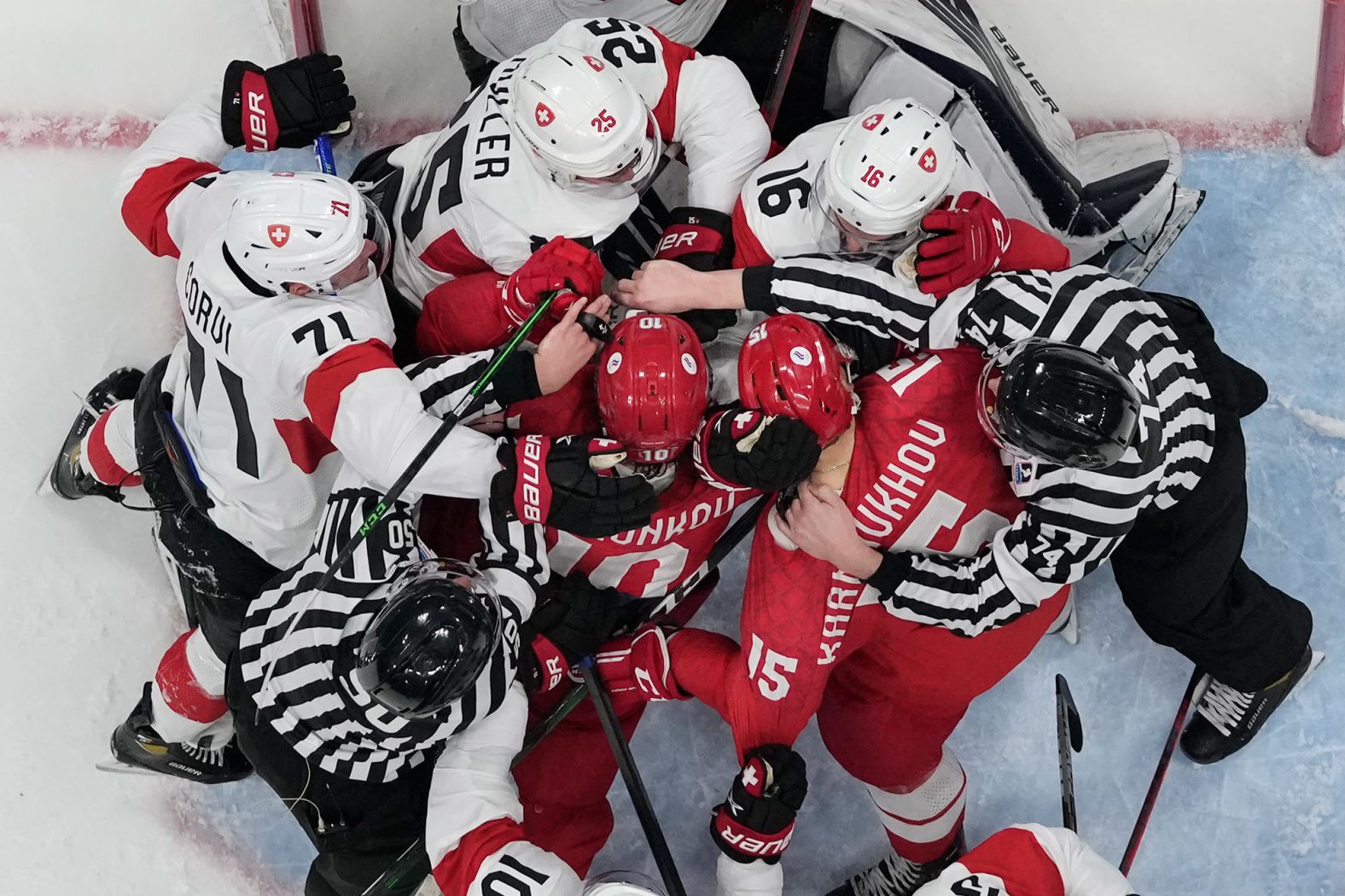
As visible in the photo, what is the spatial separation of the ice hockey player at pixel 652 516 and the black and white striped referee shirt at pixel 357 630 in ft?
0.61

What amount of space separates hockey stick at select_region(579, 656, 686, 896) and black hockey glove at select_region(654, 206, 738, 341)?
3.04 ft

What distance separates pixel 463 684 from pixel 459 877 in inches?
17.6

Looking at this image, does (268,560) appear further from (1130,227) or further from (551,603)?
(1130,227)

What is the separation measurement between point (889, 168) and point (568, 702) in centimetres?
160

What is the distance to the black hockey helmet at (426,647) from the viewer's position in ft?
7.68

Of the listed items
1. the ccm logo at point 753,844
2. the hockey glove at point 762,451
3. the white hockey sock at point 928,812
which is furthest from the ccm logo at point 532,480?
the white hockey sock at point 928,812

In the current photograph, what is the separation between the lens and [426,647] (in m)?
2.36

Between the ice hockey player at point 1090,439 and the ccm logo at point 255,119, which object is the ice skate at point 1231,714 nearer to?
the ice hockey player at point 1090,439

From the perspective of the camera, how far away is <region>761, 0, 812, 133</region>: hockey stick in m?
3.24

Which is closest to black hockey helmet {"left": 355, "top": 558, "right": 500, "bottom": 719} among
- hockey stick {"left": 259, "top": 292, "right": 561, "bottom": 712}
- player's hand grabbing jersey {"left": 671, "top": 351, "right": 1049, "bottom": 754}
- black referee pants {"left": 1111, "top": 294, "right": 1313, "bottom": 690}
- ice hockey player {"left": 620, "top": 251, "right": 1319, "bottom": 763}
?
hockey stick {"left": 259, "top": 292, "right": 561, "bottom": 712}

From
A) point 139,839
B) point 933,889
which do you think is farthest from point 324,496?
point 933,889

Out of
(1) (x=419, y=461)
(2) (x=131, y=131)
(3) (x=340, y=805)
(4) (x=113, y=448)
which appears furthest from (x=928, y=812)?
(2) (x=131, y=131)

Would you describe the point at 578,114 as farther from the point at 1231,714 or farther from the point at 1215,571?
the point at 1231,714

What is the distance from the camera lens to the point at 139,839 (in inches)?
140
